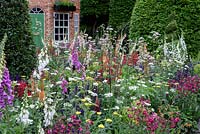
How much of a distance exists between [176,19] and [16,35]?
550 centimetres

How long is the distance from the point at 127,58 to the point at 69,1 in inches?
521

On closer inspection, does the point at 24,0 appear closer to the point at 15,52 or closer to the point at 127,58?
the point at 15,52

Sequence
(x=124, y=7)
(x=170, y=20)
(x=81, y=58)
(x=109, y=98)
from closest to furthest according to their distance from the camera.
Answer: (x=109, y=98), (x=81, y=58), (x=170, y=20), (x=124, y=7)

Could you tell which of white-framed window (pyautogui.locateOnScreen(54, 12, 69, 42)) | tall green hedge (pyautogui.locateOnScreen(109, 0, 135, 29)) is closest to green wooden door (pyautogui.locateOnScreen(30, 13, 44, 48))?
white-framed window (pyautogui.locateOnScreen(54, 12, 69, 42))

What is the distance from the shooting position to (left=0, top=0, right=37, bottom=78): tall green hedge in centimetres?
609

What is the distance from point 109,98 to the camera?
514cm

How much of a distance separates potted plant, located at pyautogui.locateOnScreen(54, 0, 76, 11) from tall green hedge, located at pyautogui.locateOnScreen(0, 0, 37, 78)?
1379cm

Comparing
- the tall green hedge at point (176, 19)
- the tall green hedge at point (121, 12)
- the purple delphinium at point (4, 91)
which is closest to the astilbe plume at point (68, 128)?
the purple delphinium at point (4, 91)

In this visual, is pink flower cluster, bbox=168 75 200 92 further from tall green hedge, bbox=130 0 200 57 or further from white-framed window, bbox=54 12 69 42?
white-framed window, bbox=54 12 69 42

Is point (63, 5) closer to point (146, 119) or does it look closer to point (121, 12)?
point (121, 12)

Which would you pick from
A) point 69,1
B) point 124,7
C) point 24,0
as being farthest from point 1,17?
point 69,1

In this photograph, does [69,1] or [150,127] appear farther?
[69,1]

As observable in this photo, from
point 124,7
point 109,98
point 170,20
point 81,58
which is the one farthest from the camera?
point 124,7

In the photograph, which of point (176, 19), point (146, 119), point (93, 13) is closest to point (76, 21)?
point (93, 13)
